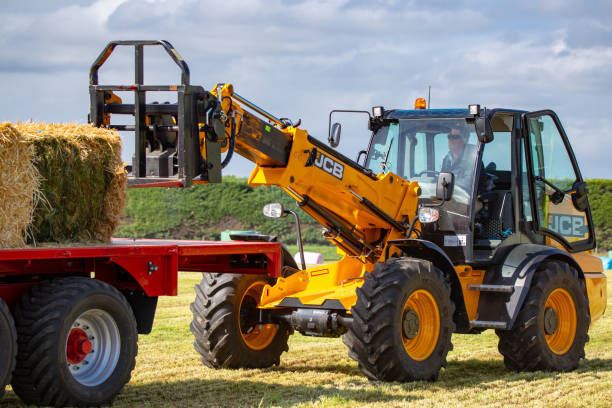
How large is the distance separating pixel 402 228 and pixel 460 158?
93 centimetres

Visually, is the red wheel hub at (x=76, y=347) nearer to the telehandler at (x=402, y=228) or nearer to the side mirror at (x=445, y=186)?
the telehandler at (x=402, y=228)

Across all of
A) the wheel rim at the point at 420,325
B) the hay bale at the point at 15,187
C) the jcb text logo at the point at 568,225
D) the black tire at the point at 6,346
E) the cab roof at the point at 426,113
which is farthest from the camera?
the jcb text logo at the point at 568,225

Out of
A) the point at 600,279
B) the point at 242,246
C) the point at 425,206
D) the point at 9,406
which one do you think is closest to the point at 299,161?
the point at 242,246

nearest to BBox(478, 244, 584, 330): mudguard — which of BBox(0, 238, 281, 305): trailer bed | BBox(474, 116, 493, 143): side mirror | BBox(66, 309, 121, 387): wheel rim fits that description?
BBox(474, 116, 493, 143): side mirror

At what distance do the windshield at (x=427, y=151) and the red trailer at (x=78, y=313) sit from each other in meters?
2.61

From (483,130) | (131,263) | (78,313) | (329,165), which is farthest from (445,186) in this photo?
(78,313)

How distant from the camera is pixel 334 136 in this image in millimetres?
9344

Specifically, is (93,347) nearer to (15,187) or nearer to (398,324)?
(15,187)

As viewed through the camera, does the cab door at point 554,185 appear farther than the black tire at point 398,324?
Yes

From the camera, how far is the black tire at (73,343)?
22.9ft

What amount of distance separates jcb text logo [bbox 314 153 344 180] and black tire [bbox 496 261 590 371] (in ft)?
7.20

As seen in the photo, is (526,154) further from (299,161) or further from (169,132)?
(169,132)

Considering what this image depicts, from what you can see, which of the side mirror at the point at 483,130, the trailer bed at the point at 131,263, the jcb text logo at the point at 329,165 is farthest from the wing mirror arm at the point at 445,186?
the trailer bed at the point at 131,263

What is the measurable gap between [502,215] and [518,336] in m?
1.30
